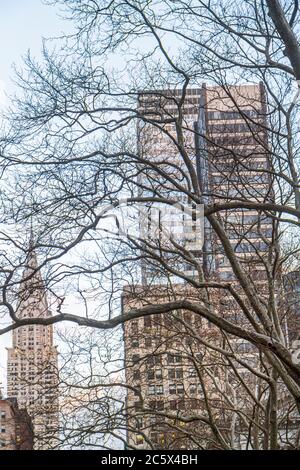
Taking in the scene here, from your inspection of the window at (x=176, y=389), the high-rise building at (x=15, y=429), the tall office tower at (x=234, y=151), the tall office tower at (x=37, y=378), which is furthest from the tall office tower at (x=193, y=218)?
the high-rise building at (x=15, y=429)

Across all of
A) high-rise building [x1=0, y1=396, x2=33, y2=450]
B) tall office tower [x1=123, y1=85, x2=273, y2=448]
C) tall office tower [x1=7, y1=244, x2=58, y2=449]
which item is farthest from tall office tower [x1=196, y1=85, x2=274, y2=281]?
high-rise building [x1=0, y1=396, x2=33, y2=450]

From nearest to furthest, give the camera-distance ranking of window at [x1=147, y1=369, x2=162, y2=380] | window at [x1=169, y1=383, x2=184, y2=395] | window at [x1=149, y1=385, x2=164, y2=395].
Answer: window at [x1=147, y1=369, x2=162, y2=380], window at [x1=149, y1=385, x2=164, y2=395], window at [x1=169, y1=383, x2=184, y2=395]

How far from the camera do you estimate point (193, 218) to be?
939 cm

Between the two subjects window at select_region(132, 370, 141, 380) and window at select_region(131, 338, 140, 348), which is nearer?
window at select_region(132, 370, 141, 380)

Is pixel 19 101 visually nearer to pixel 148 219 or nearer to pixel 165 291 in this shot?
pixel 148 219

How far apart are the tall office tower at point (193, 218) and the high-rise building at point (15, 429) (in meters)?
1.70

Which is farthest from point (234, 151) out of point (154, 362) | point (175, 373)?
point (175, 373)

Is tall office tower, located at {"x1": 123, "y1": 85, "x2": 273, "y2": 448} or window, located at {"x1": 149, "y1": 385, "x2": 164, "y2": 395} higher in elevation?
tall office tower, located at {"x1": 123, "y1": 85, "x2": 273, "y2": 448}

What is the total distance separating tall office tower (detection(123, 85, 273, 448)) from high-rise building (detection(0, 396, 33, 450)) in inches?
67.0

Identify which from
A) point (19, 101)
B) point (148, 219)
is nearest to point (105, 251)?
point (148, 219)

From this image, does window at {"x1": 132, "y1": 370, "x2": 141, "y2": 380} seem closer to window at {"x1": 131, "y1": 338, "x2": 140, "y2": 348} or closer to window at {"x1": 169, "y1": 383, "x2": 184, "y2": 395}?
window at {"x1": 131, "y1": 338, "x2": 140, "y2": 348}

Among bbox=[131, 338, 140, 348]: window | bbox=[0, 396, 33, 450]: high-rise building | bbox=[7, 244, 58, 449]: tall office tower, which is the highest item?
bbox=[131, 338, 140, 348]: window

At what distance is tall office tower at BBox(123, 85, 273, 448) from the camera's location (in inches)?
410

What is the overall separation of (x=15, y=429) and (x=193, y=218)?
5.49 m
